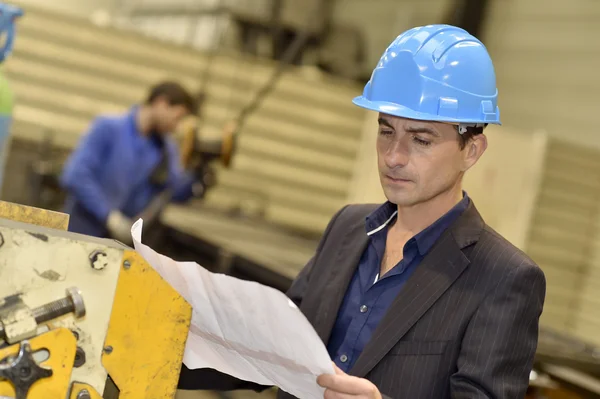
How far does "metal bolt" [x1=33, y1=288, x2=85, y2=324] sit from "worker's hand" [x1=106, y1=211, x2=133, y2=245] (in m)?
2.79

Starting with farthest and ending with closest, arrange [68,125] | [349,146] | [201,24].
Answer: [201,24] < [349,146] < [68,125]

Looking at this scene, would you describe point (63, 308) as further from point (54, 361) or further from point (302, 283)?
point (302, 283)

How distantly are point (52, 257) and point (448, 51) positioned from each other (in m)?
0.78

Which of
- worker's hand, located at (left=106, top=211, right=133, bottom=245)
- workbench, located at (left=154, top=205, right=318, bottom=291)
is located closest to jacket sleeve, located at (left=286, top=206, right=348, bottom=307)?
workbench, located at (left=154, top=205, right=318, bottom=291)

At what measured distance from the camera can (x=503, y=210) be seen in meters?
5.27

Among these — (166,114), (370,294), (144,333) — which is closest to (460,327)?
(370,294)

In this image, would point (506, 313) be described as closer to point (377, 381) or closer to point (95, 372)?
point (377, 381)

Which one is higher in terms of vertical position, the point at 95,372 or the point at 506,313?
the point at 506,313

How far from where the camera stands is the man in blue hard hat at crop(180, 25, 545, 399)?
4.45ft

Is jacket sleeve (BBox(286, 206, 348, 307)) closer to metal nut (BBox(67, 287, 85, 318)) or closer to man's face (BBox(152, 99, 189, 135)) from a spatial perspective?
metal nut (BBox(67, 287, 85, 318))

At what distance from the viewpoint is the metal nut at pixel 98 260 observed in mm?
1126

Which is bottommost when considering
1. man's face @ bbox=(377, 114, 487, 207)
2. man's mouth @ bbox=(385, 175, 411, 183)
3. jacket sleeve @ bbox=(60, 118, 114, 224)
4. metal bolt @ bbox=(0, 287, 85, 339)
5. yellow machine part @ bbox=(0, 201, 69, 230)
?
jacket sleeve @ bbox=(60, 118, 114, 224)

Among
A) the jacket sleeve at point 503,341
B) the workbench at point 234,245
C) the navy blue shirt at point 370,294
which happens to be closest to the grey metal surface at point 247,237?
the workbench at point 234,245

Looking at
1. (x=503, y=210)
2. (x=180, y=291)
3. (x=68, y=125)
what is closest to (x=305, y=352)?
(x=180, y=291)
